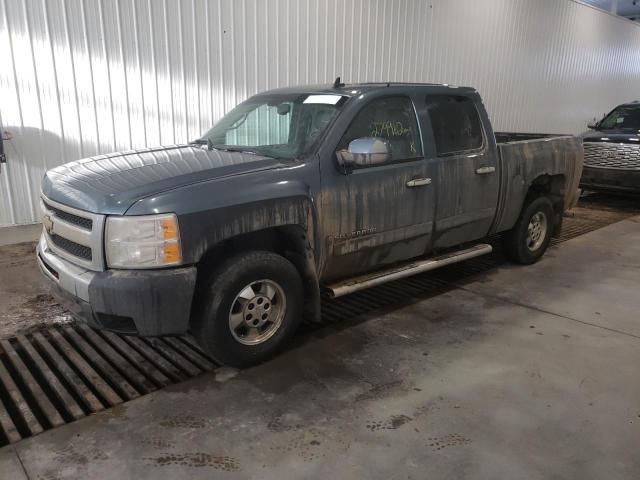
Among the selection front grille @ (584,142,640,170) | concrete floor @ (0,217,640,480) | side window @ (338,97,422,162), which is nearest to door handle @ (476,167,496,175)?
side window @ (338,97,422,162)

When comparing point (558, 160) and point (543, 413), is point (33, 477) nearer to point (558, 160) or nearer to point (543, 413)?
point (543, 413)

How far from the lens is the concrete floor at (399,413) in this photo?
2537 millimetres

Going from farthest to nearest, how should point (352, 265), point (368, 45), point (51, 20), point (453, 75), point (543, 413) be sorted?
point (453, 75), point (368, 45), point (51, 20), point (352, 265), point (543, 413)

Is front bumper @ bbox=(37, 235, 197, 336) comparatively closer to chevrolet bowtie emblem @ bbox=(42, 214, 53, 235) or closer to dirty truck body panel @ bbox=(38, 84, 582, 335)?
dirty truck body panel @ bbox=(38, 84, 582, 335)

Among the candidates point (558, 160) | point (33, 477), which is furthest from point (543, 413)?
point (558, 160)

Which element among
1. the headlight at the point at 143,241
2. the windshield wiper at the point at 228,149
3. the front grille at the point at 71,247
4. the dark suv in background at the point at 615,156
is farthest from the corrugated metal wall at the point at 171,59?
the headlight at the point at 143,241

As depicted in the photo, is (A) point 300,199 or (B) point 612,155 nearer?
(A) point 300,199

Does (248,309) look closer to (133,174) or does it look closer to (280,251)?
(280,251)

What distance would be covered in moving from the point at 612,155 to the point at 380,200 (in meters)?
7.32

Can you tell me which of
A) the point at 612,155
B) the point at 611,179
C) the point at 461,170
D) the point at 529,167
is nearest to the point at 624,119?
the point at 612,155

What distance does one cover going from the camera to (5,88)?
6.11 m

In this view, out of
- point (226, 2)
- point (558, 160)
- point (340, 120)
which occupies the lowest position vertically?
point (558, 160)

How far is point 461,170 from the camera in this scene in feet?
14.7

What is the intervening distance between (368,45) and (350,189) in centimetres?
680
